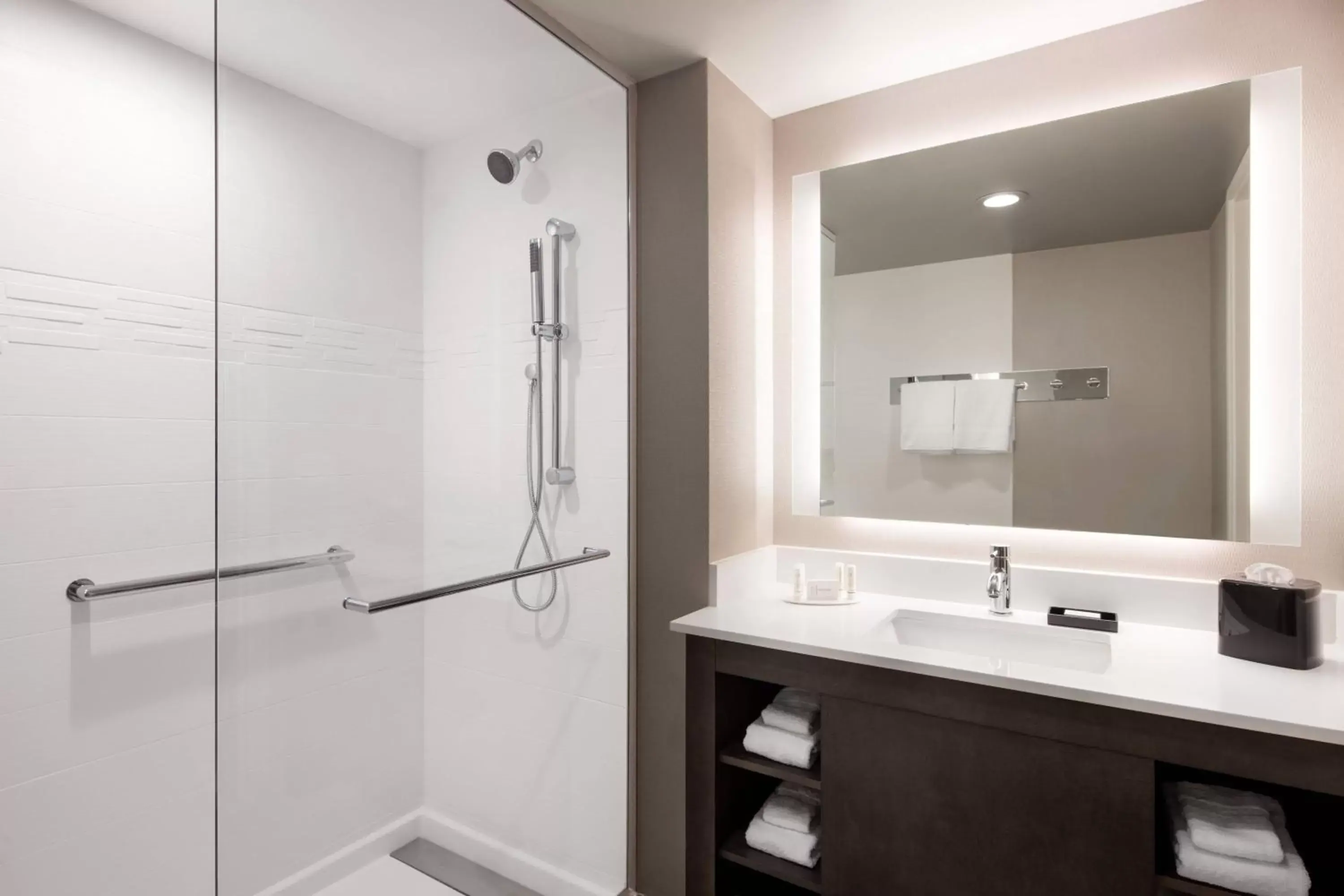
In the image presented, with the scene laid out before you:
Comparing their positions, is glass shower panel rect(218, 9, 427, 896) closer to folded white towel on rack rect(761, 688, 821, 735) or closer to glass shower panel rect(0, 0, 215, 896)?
glass shower panel rect(0, 0, 215, 896)

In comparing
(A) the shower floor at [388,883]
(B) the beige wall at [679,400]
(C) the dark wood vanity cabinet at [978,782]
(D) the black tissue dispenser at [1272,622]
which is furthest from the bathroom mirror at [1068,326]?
(A) the shower floor at [388,883]

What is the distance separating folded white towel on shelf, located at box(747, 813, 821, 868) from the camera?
1670 mm

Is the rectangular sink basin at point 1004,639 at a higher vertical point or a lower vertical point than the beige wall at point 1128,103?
lower

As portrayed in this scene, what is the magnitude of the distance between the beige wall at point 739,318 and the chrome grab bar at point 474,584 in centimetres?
35

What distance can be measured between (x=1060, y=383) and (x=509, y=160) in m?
1.55

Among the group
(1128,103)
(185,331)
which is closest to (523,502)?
(185,331)

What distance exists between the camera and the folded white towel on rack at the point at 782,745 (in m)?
1.66

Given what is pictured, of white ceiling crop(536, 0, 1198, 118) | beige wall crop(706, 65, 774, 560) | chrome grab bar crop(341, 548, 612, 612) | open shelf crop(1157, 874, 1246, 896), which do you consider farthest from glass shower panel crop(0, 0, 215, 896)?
open shelf crop(1157, 874, 1246, 896)

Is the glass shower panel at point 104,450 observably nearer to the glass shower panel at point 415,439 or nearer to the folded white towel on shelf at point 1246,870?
the glass shower panel at point 415,439

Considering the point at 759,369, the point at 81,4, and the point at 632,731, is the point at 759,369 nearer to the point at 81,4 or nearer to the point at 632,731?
the point at 632,731

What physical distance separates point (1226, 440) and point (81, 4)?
112 inches

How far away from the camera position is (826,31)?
5.83 ft

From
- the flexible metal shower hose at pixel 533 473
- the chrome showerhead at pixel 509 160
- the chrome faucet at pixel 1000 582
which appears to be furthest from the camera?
the chrome faucet at pixel 1000 582

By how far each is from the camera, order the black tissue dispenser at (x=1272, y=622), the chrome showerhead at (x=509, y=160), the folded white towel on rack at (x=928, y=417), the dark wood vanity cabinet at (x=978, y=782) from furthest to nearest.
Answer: the folded white towel on rack at (x=928, y=417) → the chrome showerhead at (x=509, y=160) → the black tissue dispenser at (x=1272, y=622) → the dark wood vanity cabinet at (x=978, y=782)
